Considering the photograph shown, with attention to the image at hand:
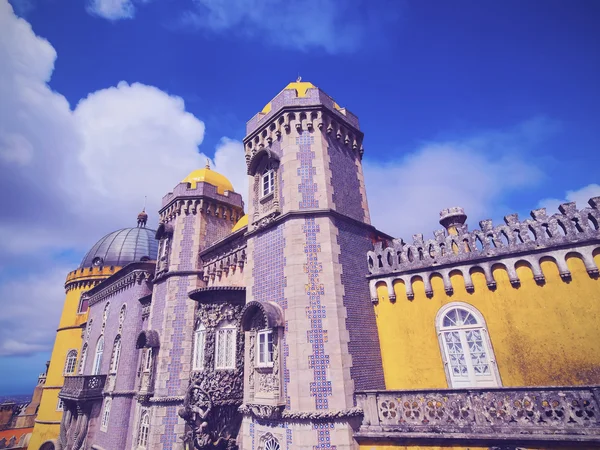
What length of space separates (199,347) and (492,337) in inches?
431

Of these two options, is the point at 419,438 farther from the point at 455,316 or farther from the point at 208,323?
the point at 208,323

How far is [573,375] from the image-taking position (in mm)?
8383

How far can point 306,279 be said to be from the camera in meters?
10.4

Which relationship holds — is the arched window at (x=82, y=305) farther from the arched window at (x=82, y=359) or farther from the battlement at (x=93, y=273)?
the arched window at (x=82, y=359)

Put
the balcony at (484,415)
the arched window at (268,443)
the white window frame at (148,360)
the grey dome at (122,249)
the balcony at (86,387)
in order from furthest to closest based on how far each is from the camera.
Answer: the grey dome at (122,249) → the balcony at (86,387) → the white window frame at (148,360) → the arched window at (268,443) → the balcony at (484,415)

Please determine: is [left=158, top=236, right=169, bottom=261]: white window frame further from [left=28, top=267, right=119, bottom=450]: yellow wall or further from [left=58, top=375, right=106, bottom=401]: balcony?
[left=28, top=267, right=119, bottom=450]: yellow wall

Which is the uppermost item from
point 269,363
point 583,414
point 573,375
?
point 269,363

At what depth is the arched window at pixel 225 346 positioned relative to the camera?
12820mm

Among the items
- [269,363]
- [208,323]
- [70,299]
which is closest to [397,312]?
[269,363]

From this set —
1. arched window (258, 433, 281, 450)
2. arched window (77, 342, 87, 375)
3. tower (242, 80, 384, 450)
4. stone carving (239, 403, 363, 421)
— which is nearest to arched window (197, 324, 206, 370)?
tower (242, 80, 384, 450)

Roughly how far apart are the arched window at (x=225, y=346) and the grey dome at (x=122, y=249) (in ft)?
80.4

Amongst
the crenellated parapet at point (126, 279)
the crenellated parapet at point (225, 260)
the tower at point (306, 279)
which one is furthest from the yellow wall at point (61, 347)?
the tower at point (306, 279)

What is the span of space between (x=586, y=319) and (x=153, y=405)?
16.4 metres

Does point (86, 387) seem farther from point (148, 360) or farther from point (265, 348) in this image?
point (265, 348)
